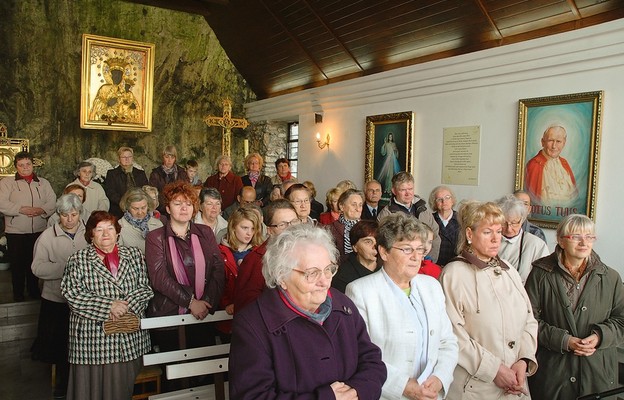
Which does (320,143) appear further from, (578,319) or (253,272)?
(578,319)

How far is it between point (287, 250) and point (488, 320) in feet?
4.23

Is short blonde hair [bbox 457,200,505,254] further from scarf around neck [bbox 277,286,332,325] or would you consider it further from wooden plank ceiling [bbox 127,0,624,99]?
wooden plank ceiling [bbox 127,0,624,99]

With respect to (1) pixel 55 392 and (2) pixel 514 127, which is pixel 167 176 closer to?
(1) pixel 55 392

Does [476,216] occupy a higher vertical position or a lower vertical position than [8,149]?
lower

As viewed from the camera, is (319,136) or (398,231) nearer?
(398,231)

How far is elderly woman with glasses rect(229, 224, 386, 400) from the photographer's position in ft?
6.13

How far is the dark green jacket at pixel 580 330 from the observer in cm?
279

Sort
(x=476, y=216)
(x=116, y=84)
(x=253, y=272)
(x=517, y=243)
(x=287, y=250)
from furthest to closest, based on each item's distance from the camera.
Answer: (x=116, y=84) < (x=517, y=243) < (x=253, y=272) < (x=476, y=216) < (x=287, y=250)

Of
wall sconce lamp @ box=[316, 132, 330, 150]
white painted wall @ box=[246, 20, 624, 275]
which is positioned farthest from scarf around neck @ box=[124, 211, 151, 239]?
wall sconce lamp @ box=[316, 132, 330, 150]

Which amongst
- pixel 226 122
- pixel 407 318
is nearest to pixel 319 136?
pixel 226 122

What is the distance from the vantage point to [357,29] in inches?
319

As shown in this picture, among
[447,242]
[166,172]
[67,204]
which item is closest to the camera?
[67,204]

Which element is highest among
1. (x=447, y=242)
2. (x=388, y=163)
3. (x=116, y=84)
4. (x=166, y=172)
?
(x=116, y=84)

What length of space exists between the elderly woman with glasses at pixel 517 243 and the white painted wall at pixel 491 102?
202cm
